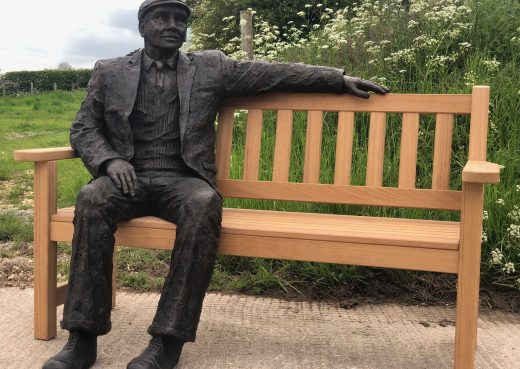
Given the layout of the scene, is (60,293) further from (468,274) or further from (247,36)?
(247,36)

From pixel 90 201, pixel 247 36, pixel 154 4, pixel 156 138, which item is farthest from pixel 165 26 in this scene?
pixel 247 36

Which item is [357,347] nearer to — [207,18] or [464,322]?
[464,322]

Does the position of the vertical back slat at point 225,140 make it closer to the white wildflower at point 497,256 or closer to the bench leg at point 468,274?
the bench leg at point 468,274

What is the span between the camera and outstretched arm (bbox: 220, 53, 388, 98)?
327 centimetres

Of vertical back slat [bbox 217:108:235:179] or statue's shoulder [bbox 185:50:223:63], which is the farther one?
vertical back slat [bbox 217:108:235:179]

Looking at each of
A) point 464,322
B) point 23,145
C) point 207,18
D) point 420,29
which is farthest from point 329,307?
point 207,18

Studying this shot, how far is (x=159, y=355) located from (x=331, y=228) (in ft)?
2.90

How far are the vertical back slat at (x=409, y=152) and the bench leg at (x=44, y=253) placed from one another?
65.0 inches

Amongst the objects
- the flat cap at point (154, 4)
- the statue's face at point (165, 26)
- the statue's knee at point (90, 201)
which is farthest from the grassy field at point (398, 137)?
the flat cap at point (154, 4)

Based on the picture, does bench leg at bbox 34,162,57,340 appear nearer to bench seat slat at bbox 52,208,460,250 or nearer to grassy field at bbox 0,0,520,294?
bench seat slat at bbox 52,208,460,250

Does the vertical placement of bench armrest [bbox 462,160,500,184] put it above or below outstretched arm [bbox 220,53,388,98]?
below

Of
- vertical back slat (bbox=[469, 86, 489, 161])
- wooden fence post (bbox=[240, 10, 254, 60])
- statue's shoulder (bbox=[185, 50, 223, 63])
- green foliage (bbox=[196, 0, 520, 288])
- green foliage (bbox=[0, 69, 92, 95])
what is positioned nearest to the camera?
vertical back slat (bbox=[469, 86, 489, 161])

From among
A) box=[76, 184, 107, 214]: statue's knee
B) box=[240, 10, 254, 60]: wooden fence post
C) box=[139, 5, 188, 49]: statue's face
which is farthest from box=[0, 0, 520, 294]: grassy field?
box=[139, 5, 188, 49]: statue's face

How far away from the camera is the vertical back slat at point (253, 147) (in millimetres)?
3514
